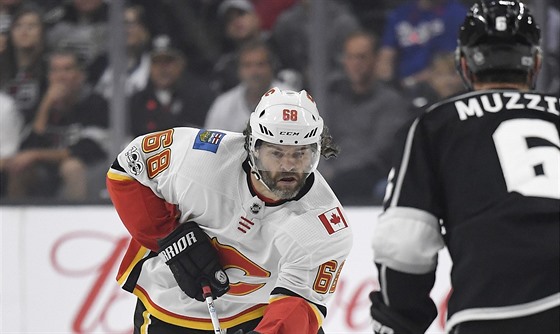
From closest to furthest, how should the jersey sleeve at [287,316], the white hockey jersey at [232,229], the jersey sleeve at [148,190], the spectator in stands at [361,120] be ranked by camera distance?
the jersey sleeve at [287,316]
the white hockey jersey at [232,229]
the jersey sleeve at [148,190]
the spectator in stands at [361,120]

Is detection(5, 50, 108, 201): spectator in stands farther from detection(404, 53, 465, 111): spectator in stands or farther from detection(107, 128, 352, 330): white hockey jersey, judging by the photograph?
detection(107, 128, 352, 330): white hockey jersey

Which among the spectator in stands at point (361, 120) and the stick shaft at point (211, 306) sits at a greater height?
the stick shaft at point (211, 306)

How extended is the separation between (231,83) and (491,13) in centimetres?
366

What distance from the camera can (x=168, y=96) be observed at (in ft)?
18.3

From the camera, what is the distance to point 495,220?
1.84 m

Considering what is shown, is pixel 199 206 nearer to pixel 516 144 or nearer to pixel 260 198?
pixel 260 198

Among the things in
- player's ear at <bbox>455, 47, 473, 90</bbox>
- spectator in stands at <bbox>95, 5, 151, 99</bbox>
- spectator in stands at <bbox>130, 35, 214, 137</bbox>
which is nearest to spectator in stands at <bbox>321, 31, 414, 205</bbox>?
spectator in stands at <bbox>130, 35, 214, 137</bbox>

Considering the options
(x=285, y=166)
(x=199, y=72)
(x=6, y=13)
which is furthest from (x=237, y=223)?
(x=6, y=13)

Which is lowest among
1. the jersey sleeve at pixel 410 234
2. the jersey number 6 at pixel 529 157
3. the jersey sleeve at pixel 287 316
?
the jersey sleeve at pixel 287 316

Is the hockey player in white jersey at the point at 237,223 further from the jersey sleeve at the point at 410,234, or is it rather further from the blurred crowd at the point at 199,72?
the blurred crowd at the point at 199,72

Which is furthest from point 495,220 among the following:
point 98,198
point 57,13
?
point 57,13

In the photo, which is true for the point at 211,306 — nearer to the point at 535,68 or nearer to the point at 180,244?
the point at 180,244

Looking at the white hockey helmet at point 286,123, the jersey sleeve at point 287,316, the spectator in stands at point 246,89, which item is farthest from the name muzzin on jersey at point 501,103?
the spectator in stands at point 246,89

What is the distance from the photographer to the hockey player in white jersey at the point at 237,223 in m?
2.80
